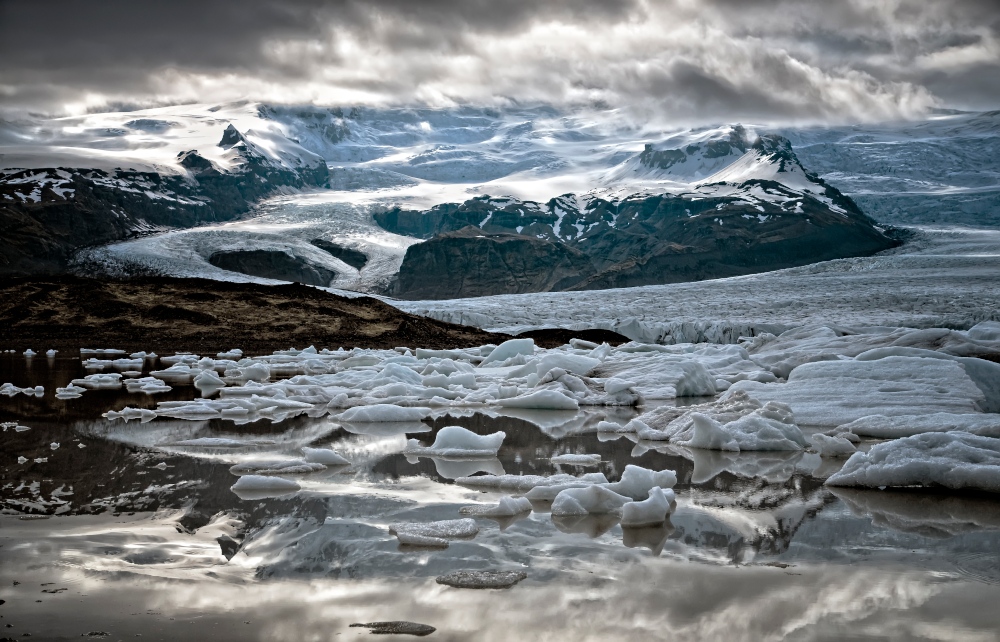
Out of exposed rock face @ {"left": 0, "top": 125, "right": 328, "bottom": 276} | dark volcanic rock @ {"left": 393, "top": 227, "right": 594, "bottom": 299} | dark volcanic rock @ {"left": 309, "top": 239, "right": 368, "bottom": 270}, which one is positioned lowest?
dark volcanic rock @ {"left": 393, "top": 227, "right": 594, "bottom": 299}

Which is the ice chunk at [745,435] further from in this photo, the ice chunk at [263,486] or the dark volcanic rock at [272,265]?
the dark volcanic rock at [272,265]

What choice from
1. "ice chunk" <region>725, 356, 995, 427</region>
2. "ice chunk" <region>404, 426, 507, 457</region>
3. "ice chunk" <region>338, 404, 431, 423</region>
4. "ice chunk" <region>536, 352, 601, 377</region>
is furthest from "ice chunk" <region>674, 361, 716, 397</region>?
"ice chunk" <region>404, 426, 507, 457</region>

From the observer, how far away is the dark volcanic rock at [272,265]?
5890cm

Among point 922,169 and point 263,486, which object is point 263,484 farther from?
point 922,169

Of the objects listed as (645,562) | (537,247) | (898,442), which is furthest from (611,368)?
(537,247)

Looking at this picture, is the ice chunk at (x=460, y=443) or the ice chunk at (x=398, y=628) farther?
the ice chunk at (x=460, y=443)

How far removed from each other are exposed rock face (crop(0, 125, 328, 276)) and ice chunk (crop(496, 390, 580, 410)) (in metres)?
59.6

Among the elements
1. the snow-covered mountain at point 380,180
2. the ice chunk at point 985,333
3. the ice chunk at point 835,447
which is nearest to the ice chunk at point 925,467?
the ice chunk at point 835,447

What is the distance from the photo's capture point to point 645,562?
10.9 feet

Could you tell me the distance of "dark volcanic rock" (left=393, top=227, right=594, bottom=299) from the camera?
346ft

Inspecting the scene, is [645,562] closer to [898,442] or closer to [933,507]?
[933,507]

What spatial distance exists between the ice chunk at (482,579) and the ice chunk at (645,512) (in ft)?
3.17

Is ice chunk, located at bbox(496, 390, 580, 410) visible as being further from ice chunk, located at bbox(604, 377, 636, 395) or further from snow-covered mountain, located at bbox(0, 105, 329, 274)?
snow-covered mountain, located at bbox(0, 105, 329, 274)

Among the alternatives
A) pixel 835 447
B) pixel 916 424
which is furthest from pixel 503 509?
pixel 916 424
